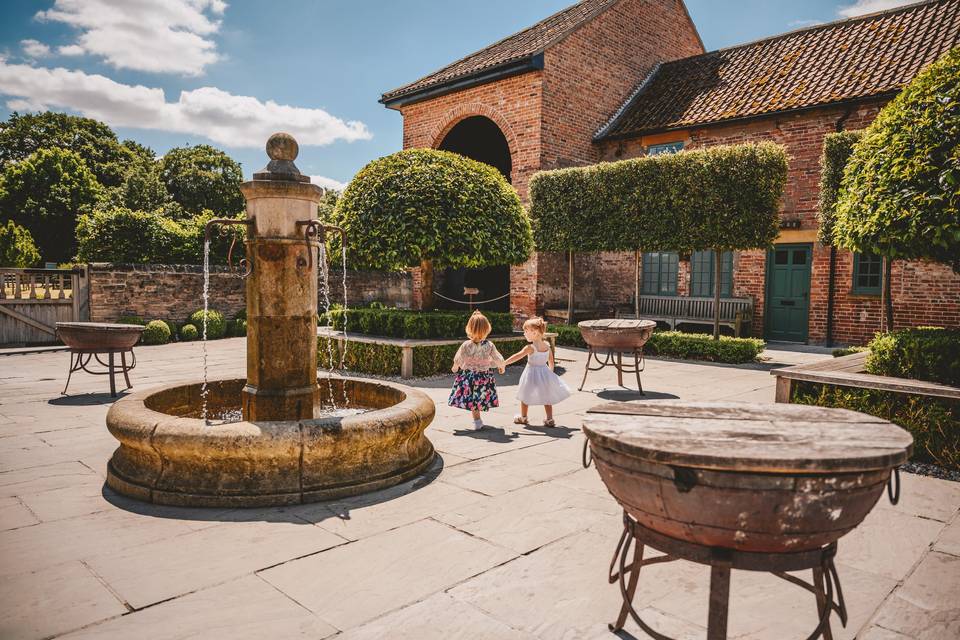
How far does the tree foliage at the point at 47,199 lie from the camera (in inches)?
1491

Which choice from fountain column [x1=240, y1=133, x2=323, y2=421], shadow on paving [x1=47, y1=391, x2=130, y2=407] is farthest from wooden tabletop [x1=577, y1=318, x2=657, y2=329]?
shadow on paving [x1=47, y1=391, x2=130, y2=407]

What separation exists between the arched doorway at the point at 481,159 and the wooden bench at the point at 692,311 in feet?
14.3

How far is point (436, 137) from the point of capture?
1931cm

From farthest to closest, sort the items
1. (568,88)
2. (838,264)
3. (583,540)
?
1. (568,88)
2. (838,264)
3. (583,540)

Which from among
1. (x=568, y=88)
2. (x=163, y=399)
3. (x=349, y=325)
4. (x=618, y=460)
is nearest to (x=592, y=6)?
(x=568, y=88)

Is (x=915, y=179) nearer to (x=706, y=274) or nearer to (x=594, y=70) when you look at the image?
(x=706, y=274)

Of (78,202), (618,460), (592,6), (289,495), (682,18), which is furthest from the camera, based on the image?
(78,202)

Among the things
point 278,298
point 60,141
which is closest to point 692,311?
point 278,298

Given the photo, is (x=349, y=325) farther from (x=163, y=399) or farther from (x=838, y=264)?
(x=838, y=264)

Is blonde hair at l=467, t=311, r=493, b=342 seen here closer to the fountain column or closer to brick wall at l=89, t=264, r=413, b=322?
the fountain column

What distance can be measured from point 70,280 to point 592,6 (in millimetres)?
17375

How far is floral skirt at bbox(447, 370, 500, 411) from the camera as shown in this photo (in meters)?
6.56

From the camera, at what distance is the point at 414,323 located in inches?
417

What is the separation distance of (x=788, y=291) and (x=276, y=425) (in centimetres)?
1504
